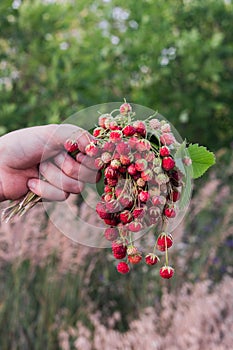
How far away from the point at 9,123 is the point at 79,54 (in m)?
0.82

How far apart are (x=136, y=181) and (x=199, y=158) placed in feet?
0.55

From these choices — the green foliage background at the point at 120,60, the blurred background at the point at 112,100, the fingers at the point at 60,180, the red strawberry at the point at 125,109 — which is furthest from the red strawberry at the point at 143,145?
the green foliage background at the point at 120,60

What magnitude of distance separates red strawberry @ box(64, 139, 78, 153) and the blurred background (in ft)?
3.15

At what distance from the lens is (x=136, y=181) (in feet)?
3.79

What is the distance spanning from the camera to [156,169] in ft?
3.69

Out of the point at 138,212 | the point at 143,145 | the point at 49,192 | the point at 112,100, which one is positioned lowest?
the point at 112,100

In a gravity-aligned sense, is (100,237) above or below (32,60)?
above

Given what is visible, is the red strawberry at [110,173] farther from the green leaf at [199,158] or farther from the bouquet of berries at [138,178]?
the green leaf at [199,158]

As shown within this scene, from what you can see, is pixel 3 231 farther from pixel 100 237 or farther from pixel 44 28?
pixel 44 28

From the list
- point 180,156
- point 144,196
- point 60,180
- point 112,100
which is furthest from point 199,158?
point 112,100

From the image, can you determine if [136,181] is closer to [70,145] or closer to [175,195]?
[175,195]

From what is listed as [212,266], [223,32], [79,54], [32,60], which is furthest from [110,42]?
[212,266]

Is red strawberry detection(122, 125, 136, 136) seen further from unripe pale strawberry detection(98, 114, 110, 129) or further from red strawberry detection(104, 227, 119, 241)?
red strawberry detection(104, 227, 119, 241)

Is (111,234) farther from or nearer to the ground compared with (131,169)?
nearer to the ground
